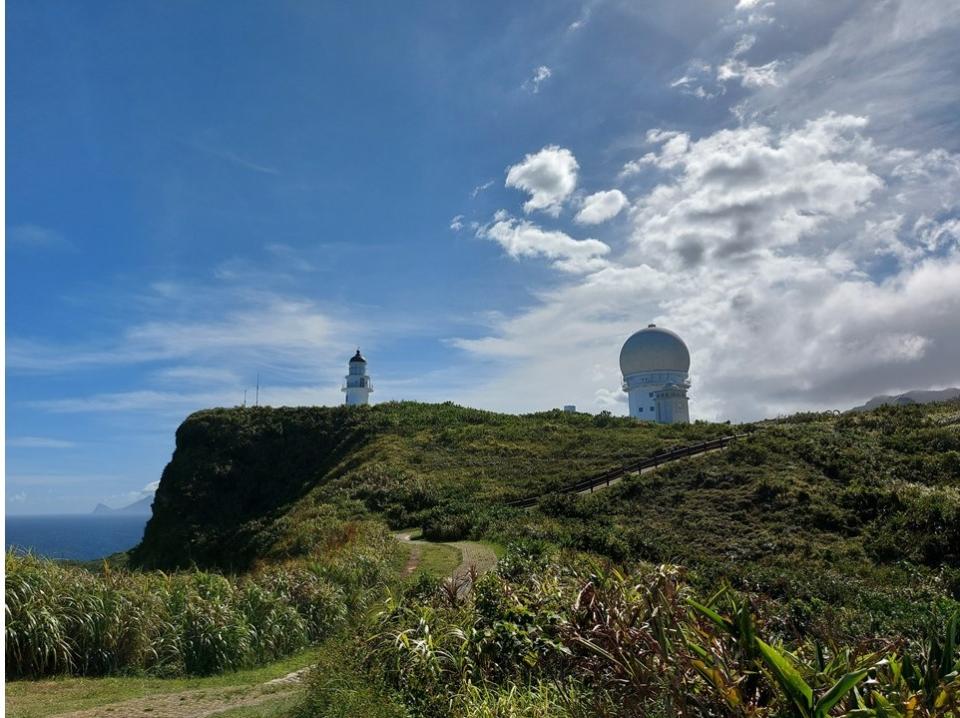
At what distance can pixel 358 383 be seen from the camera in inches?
2699

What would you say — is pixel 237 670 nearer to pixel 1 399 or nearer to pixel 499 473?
pixel 1 399

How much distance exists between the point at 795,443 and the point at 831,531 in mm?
10564

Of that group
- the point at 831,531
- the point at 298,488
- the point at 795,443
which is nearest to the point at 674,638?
the point at 831,531

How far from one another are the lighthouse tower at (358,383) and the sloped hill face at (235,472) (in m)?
13.7

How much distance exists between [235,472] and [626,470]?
30.0m

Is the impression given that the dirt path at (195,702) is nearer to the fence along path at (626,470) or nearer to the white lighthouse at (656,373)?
the fence along path at (626,470)

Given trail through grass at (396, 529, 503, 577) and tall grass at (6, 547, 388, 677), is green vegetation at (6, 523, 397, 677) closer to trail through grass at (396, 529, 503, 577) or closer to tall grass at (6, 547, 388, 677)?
tall grass at (6, 547, 388, 677)

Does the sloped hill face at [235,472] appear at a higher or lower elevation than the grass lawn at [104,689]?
higher

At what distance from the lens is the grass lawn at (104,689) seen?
7.43 m

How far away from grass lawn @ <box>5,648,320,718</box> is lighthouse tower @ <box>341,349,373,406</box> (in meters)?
59.4

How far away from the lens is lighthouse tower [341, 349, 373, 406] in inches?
2687

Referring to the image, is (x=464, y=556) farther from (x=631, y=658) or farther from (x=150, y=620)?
(x=631, y=658)

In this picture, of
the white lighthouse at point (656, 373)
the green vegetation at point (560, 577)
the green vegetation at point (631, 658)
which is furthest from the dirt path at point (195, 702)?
the white lighthouse at point (656, 373)

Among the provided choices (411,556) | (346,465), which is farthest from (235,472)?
(411,556)
